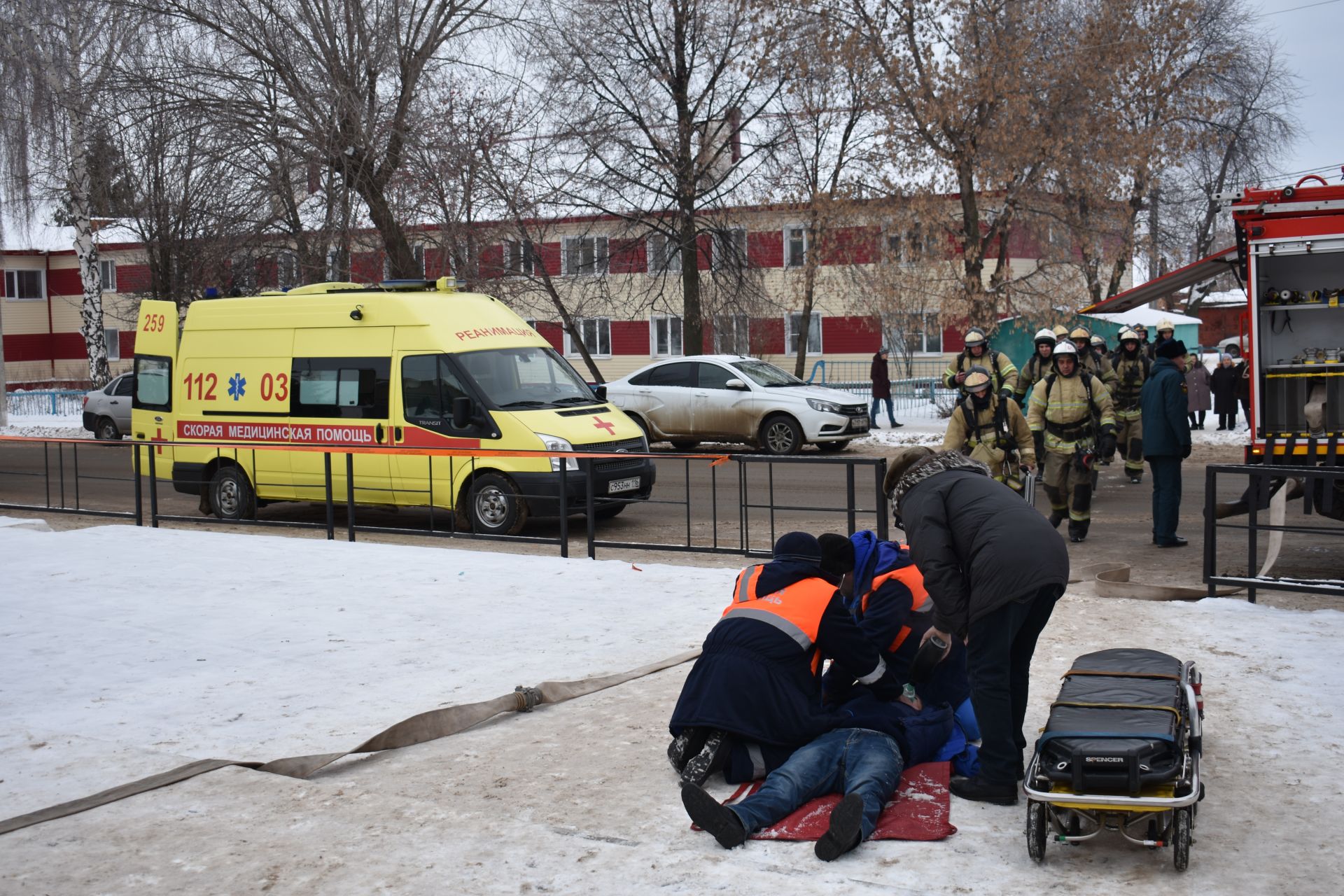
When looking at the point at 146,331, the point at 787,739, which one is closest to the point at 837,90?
the point at 146,331

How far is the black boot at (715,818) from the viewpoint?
175 inches

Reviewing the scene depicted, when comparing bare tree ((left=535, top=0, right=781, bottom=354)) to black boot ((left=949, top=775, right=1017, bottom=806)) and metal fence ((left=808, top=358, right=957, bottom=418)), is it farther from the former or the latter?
black boot ((left=949, top=775, right=1017, bottom=806))

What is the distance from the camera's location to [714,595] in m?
9.02

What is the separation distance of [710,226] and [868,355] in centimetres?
1397

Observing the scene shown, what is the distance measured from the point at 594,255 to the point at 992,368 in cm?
1958

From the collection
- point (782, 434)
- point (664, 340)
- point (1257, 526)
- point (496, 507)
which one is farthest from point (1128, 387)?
point (664, 340)

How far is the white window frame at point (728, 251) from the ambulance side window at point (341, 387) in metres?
15.0

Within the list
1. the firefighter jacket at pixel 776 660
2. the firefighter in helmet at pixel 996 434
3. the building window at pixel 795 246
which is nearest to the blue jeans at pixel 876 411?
the building window at pixel 795 246

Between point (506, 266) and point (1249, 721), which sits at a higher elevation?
point (506, 266)

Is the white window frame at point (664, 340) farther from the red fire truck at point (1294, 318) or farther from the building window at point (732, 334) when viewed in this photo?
the red fire truck at point (1294, 318)

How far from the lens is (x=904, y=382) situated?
1201 inches

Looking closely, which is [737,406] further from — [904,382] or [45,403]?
[45,403]

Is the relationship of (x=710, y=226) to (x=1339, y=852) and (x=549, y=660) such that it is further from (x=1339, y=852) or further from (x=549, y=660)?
(x=1339, y=852)

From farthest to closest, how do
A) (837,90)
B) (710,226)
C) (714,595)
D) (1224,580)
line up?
(710,226), (837,90), (714,595), (1224,580)
